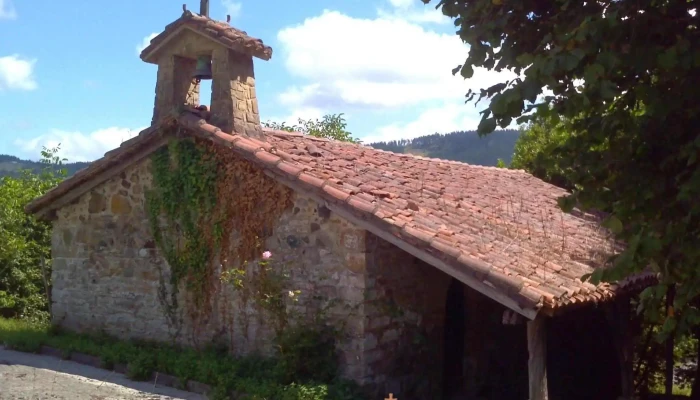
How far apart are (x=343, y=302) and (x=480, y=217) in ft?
8.56

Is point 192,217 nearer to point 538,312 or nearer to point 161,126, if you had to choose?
point 161,126

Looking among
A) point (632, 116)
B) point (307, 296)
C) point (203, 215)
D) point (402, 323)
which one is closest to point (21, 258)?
point (203, 215)

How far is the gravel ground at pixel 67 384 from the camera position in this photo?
8.20 m

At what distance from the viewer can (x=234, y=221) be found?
974 cm

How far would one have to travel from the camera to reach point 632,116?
4.88 m

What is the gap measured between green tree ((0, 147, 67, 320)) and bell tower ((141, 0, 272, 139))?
627 centimetres

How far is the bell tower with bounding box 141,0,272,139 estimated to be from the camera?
10094 millimetres

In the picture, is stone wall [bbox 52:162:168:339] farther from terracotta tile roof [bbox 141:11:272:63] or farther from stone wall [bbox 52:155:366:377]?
terracotta tile roof [bbox 141:11:272:63]

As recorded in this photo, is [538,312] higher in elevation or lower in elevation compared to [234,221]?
lower

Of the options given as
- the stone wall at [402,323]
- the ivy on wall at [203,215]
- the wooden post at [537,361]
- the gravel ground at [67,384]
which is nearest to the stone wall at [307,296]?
the stone wall at [402,323]

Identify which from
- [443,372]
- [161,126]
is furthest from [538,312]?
[161,126]

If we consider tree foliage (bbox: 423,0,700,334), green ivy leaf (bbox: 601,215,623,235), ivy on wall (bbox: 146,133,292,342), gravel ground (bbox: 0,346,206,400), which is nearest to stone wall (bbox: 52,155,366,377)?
ivy on wall (bbox: 146,133,292,342)

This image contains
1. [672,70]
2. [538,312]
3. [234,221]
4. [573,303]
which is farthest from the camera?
[234,221]

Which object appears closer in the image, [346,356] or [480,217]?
[346,356]
